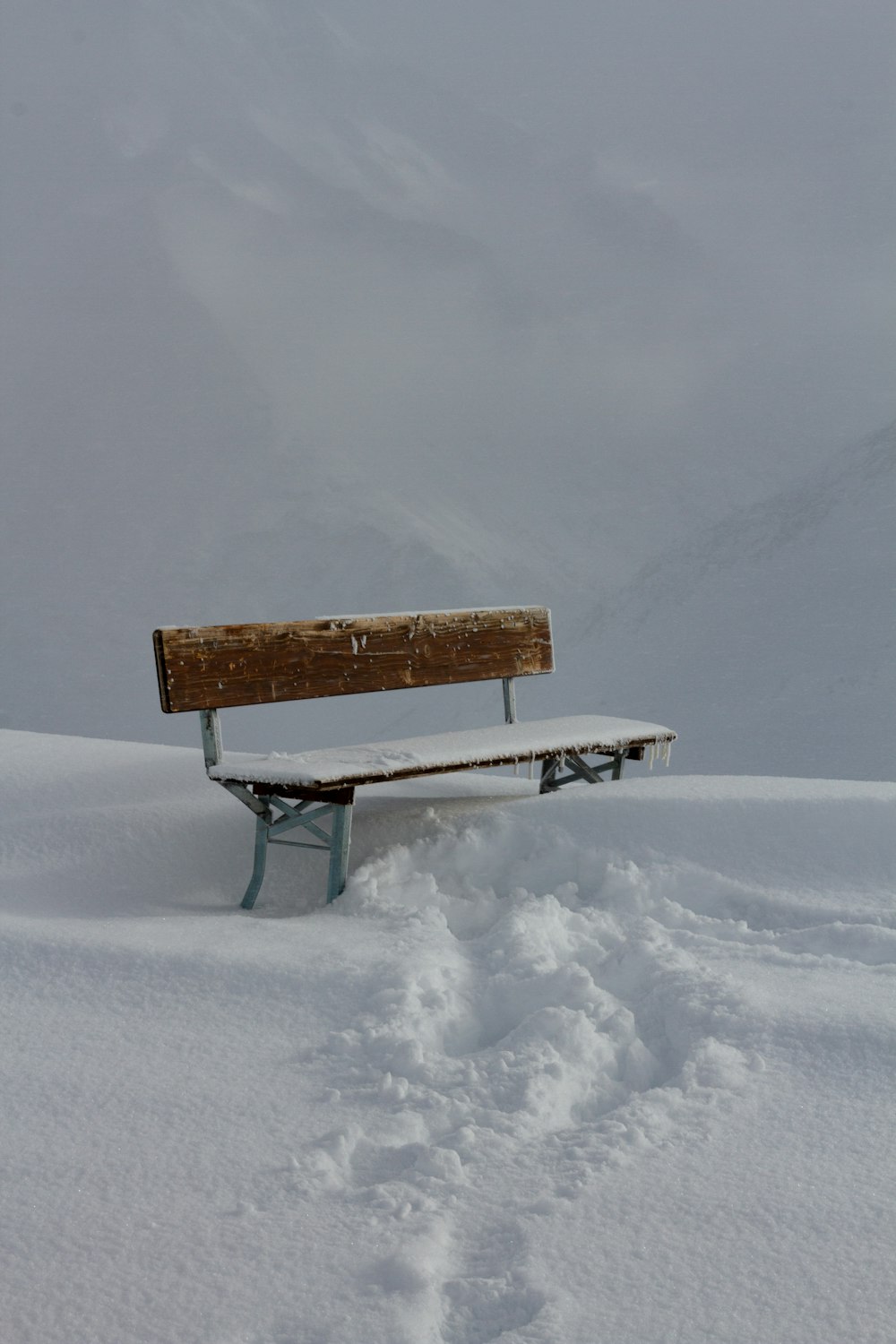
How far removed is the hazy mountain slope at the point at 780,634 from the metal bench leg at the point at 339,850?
32.6 ft

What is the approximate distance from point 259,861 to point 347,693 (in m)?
0.71

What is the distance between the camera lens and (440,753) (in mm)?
3951

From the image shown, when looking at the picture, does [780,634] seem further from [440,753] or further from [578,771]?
[440,753]

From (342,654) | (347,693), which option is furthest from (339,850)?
(342,654)

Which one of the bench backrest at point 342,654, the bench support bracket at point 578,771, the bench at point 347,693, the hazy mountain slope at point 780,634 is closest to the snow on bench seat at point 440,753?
the bench at point 347,693

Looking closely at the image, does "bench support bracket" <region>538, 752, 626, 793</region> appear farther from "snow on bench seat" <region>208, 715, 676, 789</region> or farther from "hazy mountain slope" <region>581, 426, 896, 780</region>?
"hazy mountain slope" <region>581, 426, 896, 780</region>

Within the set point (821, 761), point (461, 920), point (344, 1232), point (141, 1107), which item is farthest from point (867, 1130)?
point (821, 761)

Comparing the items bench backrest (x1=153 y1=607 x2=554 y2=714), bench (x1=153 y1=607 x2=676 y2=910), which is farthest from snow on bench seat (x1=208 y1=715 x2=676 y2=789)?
bench backrest (x1=153 y1=607 x2=554 y2=714)

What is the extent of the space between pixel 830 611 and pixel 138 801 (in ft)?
40.7

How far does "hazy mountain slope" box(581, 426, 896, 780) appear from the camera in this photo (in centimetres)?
1362

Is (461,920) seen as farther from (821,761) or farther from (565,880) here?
(821,761)

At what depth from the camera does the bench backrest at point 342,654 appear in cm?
387

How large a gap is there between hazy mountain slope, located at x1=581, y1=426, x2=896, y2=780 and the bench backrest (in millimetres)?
8633

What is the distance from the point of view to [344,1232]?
74.0 inches
